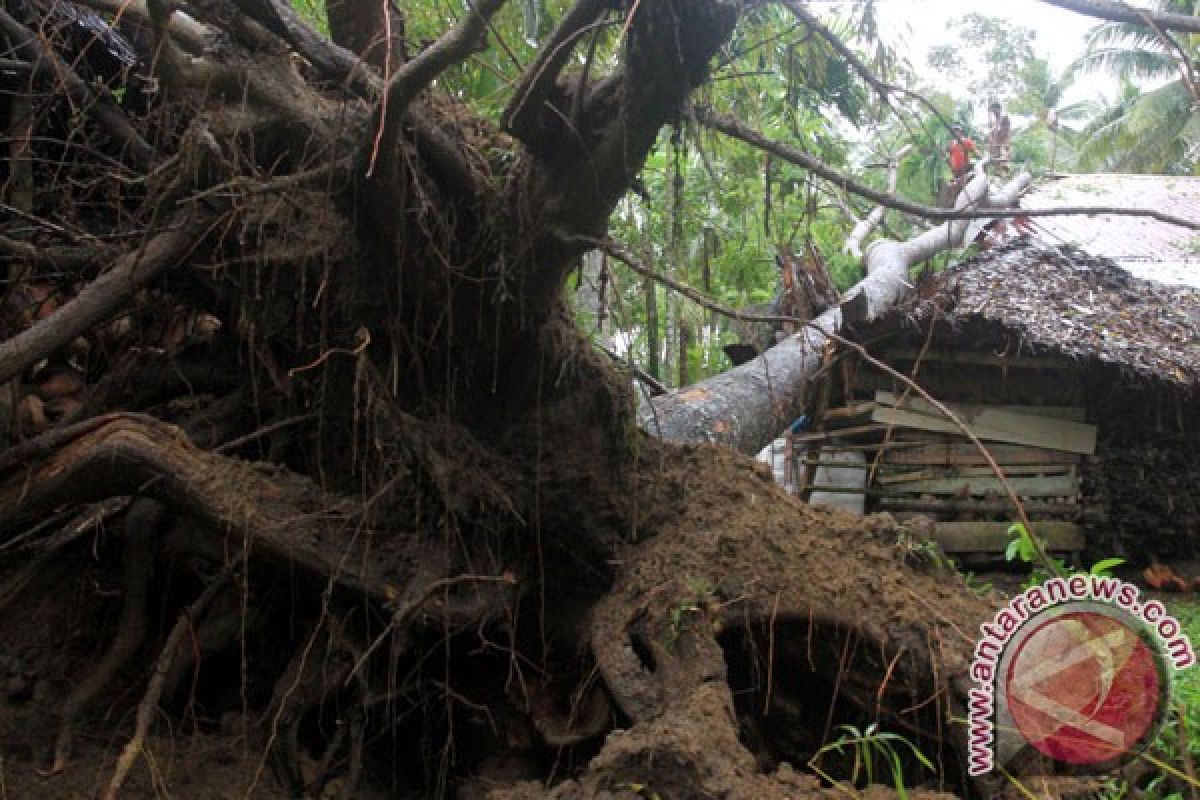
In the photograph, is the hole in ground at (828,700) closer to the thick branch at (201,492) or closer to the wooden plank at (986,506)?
the thick branch at (201,492)

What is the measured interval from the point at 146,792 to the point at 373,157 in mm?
1990

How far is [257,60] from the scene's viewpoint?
279cm

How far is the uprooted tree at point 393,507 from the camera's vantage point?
2.80 metres

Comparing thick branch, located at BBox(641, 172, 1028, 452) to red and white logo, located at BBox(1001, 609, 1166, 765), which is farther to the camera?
thick branch, located at BBox(641, 172, 1028, 452)

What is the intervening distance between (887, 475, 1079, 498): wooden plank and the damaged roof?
122 cm

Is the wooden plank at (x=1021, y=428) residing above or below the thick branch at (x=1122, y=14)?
below

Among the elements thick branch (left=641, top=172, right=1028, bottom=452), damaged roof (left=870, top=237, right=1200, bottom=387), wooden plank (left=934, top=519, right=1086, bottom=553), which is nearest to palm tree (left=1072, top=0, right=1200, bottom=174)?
damaged roof (left=870, top=237, right=1200, bottom=387)

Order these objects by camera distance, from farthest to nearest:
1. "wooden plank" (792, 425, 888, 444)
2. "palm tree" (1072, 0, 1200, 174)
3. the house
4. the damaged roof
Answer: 1. "palm tree" (1072, 0, 1200, 174)
2. "wooden plank" (792, 425, 888, 444)
3. the house
4. the damaged roof

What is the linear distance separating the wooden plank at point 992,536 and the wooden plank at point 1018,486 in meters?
0.27

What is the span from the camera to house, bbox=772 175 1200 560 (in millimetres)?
8297

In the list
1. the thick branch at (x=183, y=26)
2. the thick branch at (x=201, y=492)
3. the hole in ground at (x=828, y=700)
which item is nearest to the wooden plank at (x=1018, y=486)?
the hole in ground at (x=828, y=700)

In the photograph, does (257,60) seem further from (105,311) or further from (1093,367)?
(1093,367)

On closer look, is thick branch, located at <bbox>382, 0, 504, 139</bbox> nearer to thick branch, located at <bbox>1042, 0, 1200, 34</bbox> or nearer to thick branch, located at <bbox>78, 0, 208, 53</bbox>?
thick branch, located at <bbox>78, 0, 208, 53</bbox>

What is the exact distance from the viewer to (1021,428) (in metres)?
8.80
